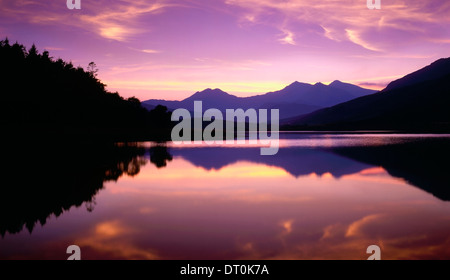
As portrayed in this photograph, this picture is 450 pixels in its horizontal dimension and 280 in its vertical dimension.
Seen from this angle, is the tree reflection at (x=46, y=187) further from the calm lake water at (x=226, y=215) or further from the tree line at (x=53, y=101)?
the tree line at (x=53, y=101)

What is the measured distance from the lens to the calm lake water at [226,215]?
10.5 meters

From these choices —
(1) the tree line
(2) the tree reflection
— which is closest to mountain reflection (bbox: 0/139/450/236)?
(2) the tree reflection

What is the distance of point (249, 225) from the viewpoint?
12.9 m

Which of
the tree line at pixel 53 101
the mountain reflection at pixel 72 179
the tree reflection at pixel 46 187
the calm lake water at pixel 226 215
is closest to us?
the calm lake water at pixel 226 215

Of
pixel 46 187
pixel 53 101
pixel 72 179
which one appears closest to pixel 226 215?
pixel 46 187

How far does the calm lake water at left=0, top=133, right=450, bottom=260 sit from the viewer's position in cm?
1048

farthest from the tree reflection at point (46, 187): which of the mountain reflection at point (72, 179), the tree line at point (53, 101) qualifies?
the tree line at point (53, 101)

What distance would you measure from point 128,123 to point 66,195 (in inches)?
4424

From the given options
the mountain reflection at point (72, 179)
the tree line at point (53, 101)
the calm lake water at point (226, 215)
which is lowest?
the calm lake water at point (226, 215)

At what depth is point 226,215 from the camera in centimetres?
1450

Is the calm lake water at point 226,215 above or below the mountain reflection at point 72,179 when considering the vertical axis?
below

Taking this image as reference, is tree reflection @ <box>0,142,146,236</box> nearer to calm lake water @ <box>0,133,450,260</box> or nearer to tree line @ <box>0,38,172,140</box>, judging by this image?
calm lake water @ <box>0,133,450,260</box>

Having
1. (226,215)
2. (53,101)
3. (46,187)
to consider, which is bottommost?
(226,215)

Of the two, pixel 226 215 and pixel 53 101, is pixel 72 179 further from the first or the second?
pixel 53 101
